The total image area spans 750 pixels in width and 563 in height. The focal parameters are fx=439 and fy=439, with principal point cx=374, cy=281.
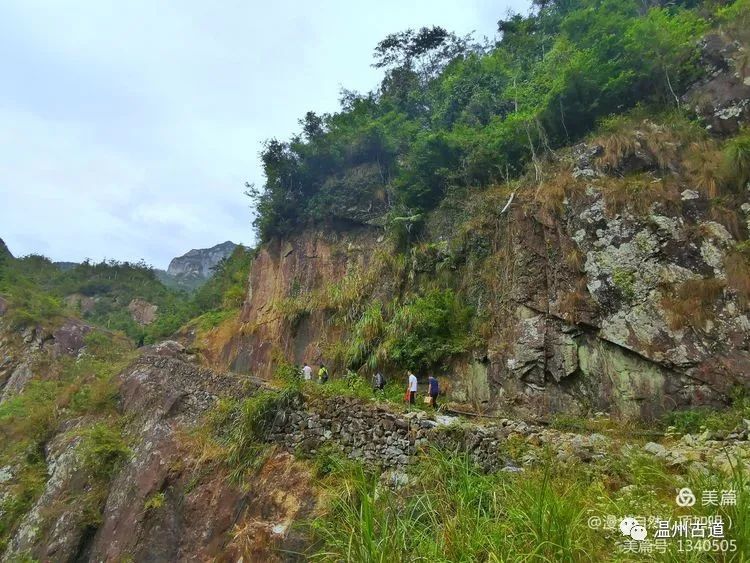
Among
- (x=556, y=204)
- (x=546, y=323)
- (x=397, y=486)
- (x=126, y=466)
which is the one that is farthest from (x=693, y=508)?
(x=126, y=466)

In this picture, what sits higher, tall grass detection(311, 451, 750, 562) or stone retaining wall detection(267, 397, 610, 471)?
stone retaining wall detection(267, 397, 610, 471)

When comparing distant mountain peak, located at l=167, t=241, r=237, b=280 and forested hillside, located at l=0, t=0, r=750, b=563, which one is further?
distant mountain peak, located at l=167, t=241, r=237, b=280

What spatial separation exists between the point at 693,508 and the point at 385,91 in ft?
85.6

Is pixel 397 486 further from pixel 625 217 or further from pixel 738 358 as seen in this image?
pixel 625 217

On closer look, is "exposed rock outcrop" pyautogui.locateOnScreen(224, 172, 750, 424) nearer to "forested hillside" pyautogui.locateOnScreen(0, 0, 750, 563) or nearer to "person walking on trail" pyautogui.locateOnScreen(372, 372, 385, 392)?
"forested hillside" pyautogui.locateOnScreen(0, 0, 750, 563)

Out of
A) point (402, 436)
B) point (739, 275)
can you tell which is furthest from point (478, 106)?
point (402, 436)

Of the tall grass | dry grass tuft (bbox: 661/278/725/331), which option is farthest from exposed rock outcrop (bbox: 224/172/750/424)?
the tall grass

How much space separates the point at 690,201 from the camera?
10.6 metres

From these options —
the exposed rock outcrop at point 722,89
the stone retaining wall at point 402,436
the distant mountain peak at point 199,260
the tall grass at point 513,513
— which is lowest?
the tall grass at point 513,513

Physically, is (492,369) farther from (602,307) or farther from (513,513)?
(513,513)

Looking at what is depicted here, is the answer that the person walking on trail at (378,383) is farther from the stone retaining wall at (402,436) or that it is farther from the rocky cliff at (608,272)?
the stone retaining wall at (402,436)

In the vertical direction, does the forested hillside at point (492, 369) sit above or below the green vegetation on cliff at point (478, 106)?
below

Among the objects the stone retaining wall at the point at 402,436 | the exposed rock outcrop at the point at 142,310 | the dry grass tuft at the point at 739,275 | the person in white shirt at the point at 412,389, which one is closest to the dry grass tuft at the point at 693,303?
the dry grass tuft at the point at 739,275

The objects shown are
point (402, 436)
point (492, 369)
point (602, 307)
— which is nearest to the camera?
point (402, 436)
